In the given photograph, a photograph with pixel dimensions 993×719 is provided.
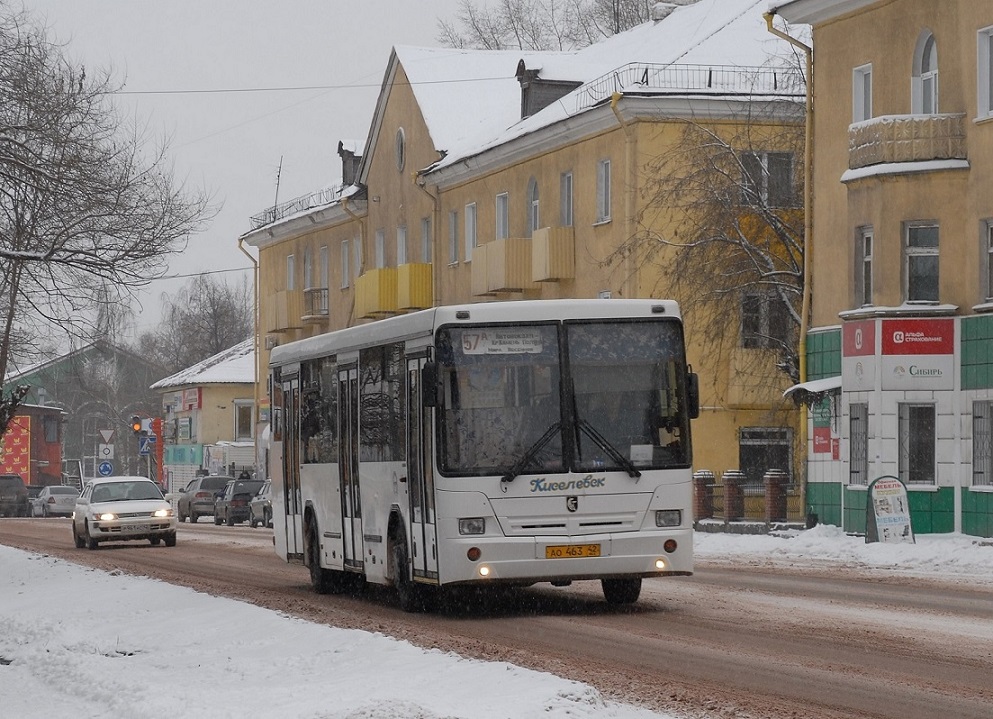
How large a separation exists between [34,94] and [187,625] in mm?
7818

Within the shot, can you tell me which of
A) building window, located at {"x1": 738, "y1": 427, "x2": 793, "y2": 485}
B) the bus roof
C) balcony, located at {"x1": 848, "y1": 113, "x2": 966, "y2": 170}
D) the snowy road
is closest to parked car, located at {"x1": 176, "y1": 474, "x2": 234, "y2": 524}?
building window, located at {"x1": 738, "y1": 427, "x2": 793, "y2": 485}

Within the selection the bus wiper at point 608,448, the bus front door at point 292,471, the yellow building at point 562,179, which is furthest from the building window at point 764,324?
the bus wiper at point 608,448

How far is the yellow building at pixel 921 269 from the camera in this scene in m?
32.3

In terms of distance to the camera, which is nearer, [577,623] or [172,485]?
[577,623]

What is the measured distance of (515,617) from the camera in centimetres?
1791

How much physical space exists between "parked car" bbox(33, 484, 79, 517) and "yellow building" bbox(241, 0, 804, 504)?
17.5 metres

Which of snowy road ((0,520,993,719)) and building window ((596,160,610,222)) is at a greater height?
building window ((596,160,610,222))

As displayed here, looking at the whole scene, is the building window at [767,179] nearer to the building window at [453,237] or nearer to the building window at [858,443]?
the building window at [858,443]

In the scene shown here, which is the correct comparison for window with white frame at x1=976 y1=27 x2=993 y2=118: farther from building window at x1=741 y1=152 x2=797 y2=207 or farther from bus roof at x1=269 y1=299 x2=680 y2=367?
bus roof at x1=269 y1=299 x2=680 y2=367

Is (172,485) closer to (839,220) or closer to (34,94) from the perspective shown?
(839,220)

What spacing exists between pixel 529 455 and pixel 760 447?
29.2m

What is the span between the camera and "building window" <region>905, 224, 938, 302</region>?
33466 millimetres

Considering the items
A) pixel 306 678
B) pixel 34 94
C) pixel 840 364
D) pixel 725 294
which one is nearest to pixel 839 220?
pixel 840 364

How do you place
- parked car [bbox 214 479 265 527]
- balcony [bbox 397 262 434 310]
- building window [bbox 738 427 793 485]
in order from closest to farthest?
building window [bbox 738 427 793 485] < balcony [bbox 397 262 434 310] < parked car [bbox 214 479 265 527]
